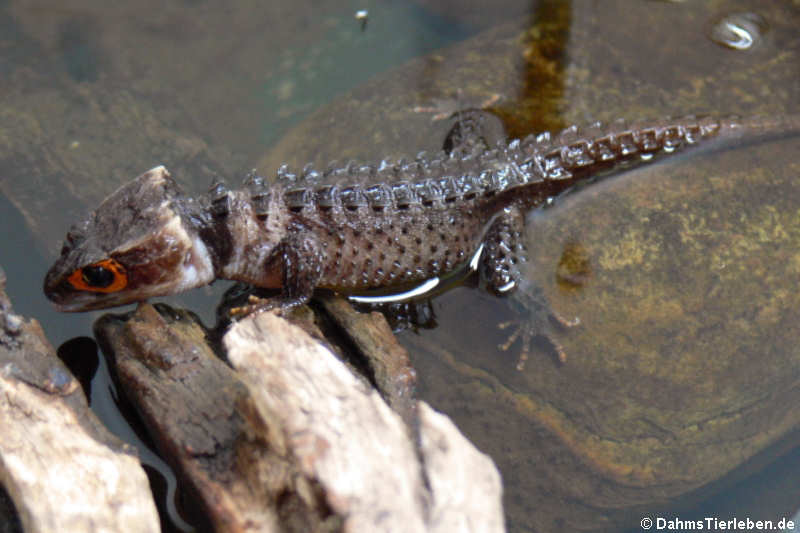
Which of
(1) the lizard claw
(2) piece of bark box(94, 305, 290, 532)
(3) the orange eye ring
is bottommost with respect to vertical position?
(1) the lizard claw

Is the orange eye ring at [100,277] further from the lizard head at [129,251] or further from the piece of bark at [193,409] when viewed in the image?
the piece of bark at [193,409]

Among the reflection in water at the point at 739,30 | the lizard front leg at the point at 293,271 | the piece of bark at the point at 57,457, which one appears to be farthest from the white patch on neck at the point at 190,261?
the reflection in water at the point at 739,30

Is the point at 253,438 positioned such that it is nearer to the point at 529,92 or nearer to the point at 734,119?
the point at 529,92

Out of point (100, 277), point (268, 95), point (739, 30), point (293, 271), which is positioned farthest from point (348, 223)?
point (739, 30)

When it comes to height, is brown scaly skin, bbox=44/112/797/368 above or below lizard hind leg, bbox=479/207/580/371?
above

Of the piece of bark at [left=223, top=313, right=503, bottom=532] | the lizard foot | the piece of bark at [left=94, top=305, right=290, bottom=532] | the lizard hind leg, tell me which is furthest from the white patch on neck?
the lizard foot

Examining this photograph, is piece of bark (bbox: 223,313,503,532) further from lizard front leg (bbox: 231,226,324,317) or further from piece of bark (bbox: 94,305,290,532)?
lizard front leg (bbox: 231,226,324,317)

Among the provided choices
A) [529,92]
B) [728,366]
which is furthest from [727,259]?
[529,92]
